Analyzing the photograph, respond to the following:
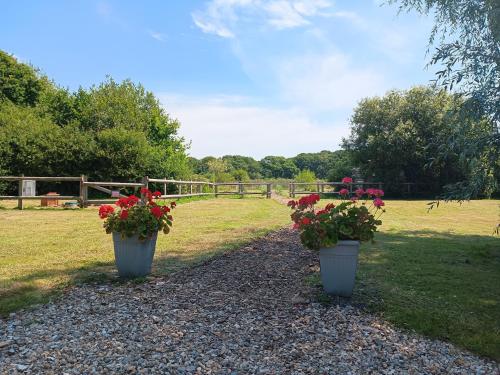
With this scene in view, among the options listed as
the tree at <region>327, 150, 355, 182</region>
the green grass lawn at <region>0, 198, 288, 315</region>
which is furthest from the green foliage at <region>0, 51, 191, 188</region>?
the tree at <region>327, 150, 355, 182</region>

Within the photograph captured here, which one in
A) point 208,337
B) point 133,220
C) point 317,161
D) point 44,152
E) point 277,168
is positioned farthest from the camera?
point 317,161

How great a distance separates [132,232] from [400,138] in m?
21.3

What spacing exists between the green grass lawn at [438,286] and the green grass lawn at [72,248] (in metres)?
2.26

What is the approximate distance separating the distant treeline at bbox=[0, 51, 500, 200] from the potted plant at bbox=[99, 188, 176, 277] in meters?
11.4

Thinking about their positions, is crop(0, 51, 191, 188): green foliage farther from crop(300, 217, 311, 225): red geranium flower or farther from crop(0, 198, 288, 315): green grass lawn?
crop(300, 217, 311, 225): red geranium flower

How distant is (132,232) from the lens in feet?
13.9

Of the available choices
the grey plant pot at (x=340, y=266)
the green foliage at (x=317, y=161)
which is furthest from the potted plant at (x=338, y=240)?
the green foliage at (x=317, y=161)

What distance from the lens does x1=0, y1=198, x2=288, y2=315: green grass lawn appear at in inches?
159

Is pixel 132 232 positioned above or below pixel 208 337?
above

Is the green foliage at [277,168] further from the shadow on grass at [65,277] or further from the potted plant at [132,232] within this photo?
the potted plant at [132,232]

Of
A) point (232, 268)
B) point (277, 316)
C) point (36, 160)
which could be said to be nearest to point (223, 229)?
point (232, 268)

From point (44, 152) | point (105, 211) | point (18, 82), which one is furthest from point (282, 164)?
point (105, 211)

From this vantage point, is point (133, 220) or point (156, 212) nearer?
point (133, 220)

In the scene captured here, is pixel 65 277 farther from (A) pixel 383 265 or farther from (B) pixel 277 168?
(B) pixel 277 168
